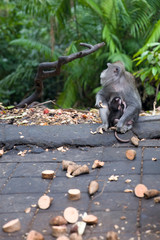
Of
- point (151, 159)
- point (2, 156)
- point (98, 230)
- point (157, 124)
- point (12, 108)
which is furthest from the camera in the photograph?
point (12, 108)

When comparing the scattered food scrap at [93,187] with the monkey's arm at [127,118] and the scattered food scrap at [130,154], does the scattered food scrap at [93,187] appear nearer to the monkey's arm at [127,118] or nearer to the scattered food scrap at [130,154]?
the scattered food scrap at [130,154]

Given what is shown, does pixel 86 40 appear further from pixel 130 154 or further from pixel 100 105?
pixel 130 154

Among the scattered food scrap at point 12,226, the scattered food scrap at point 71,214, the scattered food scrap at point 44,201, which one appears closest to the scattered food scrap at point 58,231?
the scattered food scrap at point 71,214

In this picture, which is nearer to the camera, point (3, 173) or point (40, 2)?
point (3, 173)

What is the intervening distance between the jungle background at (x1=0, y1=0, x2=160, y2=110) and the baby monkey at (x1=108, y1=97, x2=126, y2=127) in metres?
1.72

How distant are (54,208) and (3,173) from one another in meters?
0.96

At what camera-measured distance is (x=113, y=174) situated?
140 inches

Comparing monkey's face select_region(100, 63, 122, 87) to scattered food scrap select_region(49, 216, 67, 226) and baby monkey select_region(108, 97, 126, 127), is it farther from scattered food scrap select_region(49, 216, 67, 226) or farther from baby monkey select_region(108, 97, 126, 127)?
scattered food scrap select_region(49, 216, 67, 226)

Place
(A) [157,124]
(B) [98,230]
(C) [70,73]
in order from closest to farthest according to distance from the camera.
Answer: (B) [98,230]
(A) [157,124]
(C) [70,73]

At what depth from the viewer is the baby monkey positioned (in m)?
4.66

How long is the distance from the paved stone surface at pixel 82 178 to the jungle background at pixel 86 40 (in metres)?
2.26

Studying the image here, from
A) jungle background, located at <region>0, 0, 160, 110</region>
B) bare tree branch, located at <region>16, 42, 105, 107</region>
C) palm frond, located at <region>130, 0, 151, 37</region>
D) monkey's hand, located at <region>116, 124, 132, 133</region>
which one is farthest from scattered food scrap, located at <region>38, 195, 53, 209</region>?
palm frond, located at <region>130, 0, 151, 37</region>

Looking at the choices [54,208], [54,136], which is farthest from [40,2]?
[54,208]

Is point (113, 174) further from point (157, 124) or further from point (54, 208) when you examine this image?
point (157, 124)
